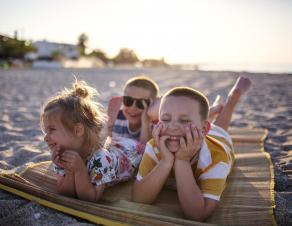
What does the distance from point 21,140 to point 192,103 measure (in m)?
2.74

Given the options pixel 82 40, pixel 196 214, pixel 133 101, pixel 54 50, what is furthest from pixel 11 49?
pixel 196 214

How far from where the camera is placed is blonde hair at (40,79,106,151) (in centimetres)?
228

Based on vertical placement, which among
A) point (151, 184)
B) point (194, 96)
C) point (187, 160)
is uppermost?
point (194, 96)

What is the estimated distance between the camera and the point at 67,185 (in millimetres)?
2320

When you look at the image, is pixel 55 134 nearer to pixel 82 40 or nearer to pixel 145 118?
pixel 145 118

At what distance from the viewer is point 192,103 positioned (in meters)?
2.22

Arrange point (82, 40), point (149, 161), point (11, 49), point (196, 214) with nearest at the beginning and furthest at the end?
point (196, 214)
point (149, 161)
point (11, 49)
point (82, 40)

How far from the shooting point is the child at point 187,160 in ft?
6.87

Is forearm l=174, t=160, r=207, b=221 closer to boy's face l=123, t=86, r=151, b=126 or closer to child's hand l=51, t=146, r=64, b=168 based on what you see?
child's hand l=51, t=146, r=64, b=168

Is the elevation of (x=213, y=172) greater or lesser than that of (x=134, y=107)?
lesser

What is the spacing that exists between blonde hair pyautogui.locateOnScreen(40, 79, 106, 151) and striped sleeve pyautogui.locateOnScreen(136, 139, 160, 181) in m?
0.36

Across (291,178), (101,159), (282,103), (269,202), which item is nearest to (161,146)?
(101,159)

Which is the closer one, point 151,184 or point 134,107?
point 151,184

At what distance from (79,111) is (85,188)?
0.54 metres
